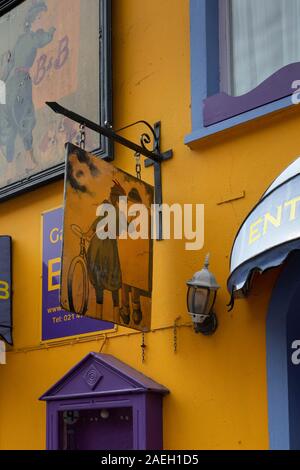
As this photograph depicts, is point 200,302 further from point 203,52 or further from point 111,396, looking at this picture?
point 203,52

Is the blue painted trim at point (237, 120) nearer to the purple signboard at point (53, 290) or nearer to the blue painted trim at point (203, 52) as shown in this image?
the blue painted trim at point (203, 52)

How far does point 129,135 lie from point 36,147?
1.40 meters

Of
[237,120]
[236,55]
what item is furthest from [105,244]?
[236,55]

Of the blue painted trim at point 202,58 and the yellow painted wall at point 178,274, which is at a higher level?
the blue painted trim at point 202,58

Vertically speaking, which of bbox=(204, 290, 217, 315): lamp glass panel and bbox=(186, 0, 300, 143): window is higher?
bbox=(186, 0, 300, 143): window

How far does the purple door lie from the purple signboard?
0.80 m

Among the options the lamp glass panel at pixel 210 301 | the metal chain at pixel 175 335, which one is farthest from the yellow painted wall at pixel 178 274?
the lamp glass panel at pixel 210 301

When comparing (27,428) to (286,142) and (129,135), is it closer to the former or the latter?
(129,135)

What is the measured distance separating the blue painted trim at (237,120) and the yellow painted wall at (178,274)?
0.21 ft

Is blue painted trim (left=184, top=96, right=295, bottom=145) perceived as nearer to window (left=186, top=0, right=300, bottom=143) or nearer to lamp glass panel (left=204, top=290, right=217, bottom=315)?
window (left=186, top=0, right=300, bottom=143)

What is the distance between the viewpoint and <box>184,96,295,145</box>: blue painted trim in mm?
6539

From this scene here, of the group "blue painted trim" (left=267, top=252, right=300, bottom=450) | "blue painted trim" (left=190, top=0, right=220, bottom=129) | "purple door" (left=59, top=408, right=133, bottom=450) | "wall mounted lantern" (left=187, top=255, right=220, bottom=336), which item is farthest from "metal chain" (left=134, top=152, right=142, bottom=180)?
"purple door" (left=59, top=408, right=133, bottom=450)

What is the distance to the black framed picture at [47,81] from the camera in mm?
8141

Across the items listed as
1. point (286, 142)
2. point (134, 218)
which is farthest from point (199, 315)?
point (286, 142)
